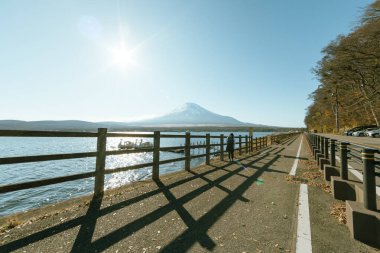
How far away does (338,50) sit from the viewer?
22.8 metres

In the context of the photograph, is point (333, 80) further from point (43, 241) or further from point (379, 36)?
point (43, 241)

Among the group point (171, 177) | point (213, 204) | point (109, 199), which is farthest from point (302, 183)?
point (109, 199)

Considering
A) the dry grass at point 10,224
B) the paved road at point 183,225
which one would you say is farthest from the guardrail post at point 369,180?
the dry grass at point 10,224

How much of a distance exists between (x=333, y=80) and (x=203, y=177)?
1137 inches

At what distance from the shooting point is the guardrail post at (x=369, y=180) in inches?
138

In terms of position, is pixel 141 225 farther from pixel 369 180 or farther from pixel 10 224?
pixel 369 180

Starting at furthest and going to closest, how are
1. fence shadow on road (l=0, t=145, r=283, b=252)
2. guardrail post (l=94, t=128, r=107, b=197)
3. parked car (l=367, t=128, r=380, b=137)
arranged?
parked car (l=367, t=128, r=380, b=137) → guardrail post (l=94, t=128, r=107, b=197) → fence shadow on road (l=0, t=145, r=283, b=252)

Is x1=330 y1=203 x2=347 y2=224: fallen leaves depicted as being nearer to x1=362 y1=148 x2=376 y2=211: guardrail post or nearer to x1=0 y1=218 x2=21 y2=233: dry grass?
x1=362 y1=148 x2=376 y2=211: guardrail post

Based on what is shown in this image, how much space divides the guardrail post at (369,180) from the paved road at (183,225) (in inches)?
22.9

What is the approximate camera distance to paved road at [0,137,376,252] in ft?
10.1

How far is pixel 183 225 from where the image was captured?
147 inches

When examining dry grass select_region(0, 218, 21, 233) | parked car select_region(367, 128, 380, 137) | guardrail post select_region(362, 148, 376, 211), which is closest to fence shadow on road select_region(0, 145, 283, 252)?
dry grass select_region(0, 218, 21, 233)

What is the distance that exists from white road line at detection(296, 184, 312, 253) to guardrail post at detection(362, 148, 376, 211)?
0.97 m

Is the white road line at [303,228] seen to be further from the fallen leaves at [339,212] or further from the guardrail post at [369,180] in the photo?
the guardrail post at [369,180]
